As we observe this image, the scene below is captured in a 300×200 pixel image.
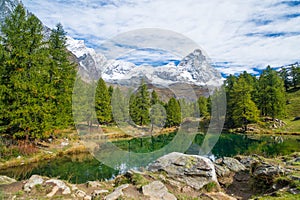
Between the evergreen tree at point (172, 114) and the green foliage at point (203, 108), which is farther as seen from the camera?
the green foliage at point (203, 108)

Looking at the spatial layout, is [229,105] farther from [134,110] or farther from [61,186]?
[61,186]

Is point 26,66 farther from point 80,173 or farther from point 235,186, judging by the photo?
point 235,186

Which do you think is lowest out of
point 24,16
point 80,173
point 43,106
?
point 80,173

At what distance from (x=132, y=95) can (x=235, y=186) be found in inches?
1420

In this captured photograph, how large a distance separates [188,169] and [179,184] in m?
0.94

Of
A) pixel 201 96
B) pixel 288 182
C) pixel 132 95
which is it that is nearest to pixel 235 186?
pixel 288 182

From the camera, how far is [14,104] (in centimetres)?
1772

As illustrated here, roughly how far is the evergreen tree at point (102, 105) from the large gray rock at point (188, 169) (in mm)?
29781

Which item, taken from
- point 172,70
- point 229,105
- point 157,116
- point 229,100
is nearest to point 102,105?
point 157,116

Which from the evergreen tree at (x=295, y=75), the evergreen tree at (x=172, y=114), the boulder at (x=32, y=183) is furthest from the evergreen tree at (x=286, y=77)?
the boulder at (x=32, y=183)

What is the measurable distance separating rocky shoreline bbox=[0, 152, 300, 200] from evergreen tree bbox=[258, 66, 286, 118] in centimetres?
3713

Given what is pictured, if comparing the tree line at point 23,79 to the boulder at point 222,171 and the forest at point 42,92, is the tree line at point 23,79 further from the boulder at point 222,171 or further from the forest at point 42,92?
the boulder at point 222,171

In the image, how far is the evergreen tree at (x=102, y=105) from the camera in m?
38.8

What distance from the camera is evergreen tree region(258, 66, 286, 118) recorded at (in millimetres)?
43406
